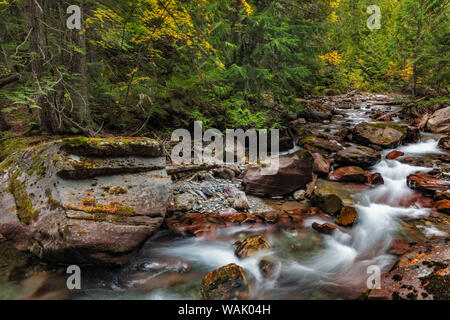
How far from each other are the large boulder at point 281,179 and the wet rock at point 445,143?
5.88 meters

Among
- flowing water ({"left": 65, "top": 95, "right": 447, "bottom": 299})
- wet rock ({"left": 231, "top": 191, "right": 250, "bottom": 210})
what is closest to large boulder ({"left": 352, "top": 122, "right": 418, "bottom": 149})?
flowing water ({"left": 65, "top": 95, "right": 447, "bottom": 299})

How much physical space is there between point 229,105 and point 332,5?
6.72 meters

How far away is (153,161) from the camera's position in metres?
→ 4.27

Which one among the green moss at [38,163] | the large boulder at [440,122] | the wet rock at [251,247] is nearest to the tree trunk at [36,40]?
the green moss at [38,163]

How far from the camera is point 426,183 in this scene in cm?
545

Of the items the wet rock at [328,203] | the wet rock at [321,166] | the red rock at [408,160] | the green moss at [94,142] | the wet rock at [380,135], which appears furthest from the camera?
the wet rock at [380,135]

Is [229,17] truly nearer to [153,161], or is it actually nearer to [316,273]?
[153,161]

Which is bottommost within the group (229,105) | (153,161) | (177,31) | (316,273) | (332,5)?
(316,273)

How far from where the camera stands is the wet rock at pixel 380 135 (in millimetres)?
8128

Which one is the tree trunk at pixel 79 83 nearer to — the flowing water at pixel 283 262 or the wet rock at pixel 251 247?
the flowing water at pixel 283 262

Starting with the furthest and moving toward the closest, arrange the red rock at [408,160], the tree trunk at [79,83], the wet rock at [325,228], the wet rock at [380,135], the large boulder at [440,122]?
the large boulder at [440,122]
the wet rock at [380,135]
the red rock at [408,160]
the tree trunk at [79,83]
the wet rock at [325,228]

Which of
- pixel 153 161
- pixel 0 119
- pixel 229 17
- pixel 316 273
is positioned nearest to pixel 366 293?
pixel 316 273

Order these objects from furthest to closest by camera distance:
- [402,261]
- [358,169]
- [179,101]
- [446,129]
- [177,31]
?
[446,129]
[179,101]
[358,169]
[177,31]
[402,261]

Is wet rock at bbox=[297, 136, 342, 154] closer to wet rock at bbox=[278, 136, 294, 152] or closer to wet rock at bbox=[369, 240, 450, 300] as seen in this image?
wet rock at bbox=[278, 136, 294, 152]
